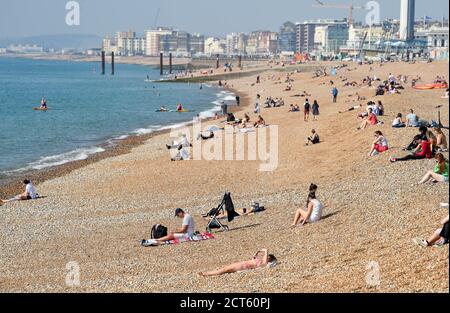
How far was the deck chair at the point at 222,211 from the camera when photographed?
14.3 metres

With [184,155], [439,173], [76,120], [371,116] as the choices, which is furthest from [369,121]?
[76,120]

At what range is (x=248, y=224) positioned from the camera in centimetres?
1454

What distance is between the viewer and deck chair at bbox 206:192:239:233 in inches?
564

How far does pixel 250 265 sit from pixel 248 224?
12.7ft

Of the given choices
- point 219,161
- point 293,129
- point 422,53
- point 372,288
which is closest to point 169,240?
point 372,288

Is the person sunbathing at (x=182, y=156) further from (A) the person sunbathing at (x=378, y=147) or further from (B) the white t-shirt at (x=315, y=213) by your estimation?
(B) the white t-shirt at (x=315, y=213)

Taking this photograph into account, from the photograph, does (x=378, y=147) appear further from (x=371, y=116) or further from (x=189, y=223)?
(x=189, y=223)

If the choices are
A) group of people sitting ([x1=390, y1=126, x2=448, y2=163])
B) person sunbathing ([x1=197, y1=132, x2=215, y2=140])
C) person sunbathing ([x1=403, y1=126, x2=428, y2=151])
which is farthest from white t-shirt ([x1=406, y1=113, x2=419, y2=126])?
person sunbathing ([x1=197, y1=132, x2=215, y2=140])

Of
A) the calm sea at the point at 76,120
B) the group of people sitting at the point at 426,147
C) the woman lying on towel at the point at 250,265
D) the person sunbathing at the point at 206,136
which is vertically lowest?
the calm sea at the point at 76,120

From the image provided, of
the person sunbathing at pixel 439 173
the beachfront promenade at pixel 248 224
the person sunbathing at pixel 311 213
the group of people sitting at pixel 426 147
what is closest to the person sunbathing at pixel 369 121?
the beachfront promenade at pixel 248 224

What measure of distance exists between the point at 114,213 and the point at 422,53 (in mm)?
95324

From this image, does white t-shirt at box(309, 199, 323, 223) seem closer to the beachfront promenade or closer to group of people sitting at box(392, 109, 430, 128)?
the beachfront promenade

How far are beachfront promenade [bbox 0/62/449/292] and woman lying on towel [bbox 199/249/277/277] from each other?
0.18m

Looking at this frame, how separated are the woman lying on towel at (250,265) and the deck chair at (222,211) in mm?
Result: 3450
